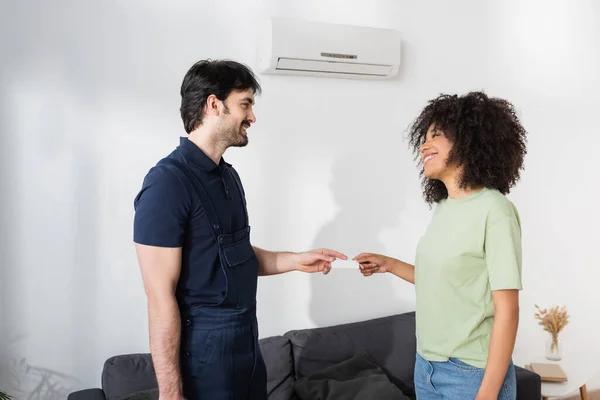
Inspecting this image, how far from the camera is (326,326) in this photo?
3.23 meters

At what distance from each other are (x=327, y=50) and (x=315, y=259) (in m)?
1.14

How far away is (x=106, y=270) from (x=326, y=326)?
117cm

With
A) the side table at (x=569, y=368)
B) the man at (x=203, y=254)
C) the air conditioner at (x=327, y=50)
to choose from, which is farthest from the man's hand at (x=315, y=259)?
the side table at (x=569, y=368)

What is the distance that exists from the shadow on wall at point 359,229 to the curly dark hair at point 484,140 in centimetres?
134

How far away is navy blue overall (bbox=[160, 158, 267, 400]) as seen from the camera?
1.82m

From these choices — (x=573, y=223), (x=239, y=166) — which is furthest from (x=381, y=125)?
A: (x=573, y=223)

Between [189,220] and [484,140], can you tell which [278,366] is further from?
[484,140]

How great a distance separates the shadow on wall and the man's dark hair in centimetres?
131

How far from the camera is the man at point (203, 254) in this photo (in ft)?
5.64

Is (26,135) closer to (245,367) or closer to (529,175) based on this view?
(245,367)

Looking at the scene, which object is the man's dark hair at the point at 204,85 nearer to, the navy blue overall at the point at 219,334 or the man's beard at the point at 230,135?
the man's beard at the point at 230,135

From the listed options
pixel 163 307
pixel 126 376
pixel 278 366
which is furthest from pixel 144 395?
pixel 163 307

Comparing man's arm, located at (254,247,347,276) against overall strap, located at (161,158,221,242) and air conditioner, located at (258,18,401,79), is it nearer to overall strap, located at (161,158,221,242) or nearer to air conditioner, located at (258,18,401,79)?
overall strap, located at (161,158,221,242)

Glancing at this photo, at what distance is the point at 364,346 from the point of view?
121 inches
